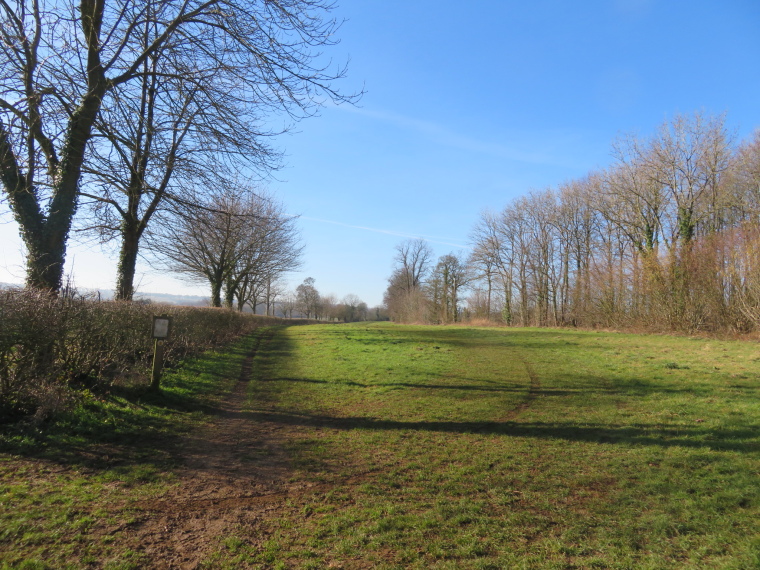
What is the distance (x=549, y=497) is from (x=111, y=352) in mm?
6969

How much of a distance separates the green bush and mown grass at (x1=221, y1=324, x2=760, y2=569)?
2.50m

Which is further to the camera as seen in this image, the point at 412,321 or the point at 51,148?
the point at 412,321

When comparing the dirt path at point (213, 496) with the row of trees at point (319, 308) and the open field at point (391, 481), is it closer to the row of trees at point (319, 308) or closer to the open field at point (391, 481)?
the open field at point (391, 481)

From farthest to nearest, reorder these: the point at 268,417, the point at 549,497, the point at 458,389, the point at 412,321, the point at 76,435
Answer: the point at 412,321 < the point at 458,389 < the point at 268,417 < the point at 76,435 < the point at 549,497

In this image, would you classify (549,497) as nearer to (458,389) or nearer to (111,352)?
(458,389)

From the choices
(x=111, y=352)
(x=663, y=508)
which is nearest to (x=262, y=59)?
(x=111, y=352)

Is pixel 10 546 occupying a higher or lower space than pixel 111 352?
lower

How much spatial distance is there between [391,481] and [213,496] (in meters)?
1.75

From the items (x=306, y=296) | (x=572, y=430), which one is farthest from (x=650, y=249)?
(x=306, y=296)

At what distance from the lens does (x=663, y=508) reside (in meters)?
3.70

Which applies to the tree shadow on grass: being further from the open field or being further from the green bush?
the green bush

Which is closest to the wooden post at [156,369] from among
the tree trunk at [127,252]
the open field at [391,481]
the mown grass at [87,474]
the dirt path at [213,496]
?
the mown grass at [87,474]

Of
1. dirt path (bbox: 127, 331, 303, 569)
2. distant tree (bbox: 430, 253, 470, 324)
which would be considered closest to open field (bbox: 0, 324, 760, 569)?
dirt path (bbox: 127, 331, 303, 569)

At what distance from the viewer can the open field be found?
3.03m
